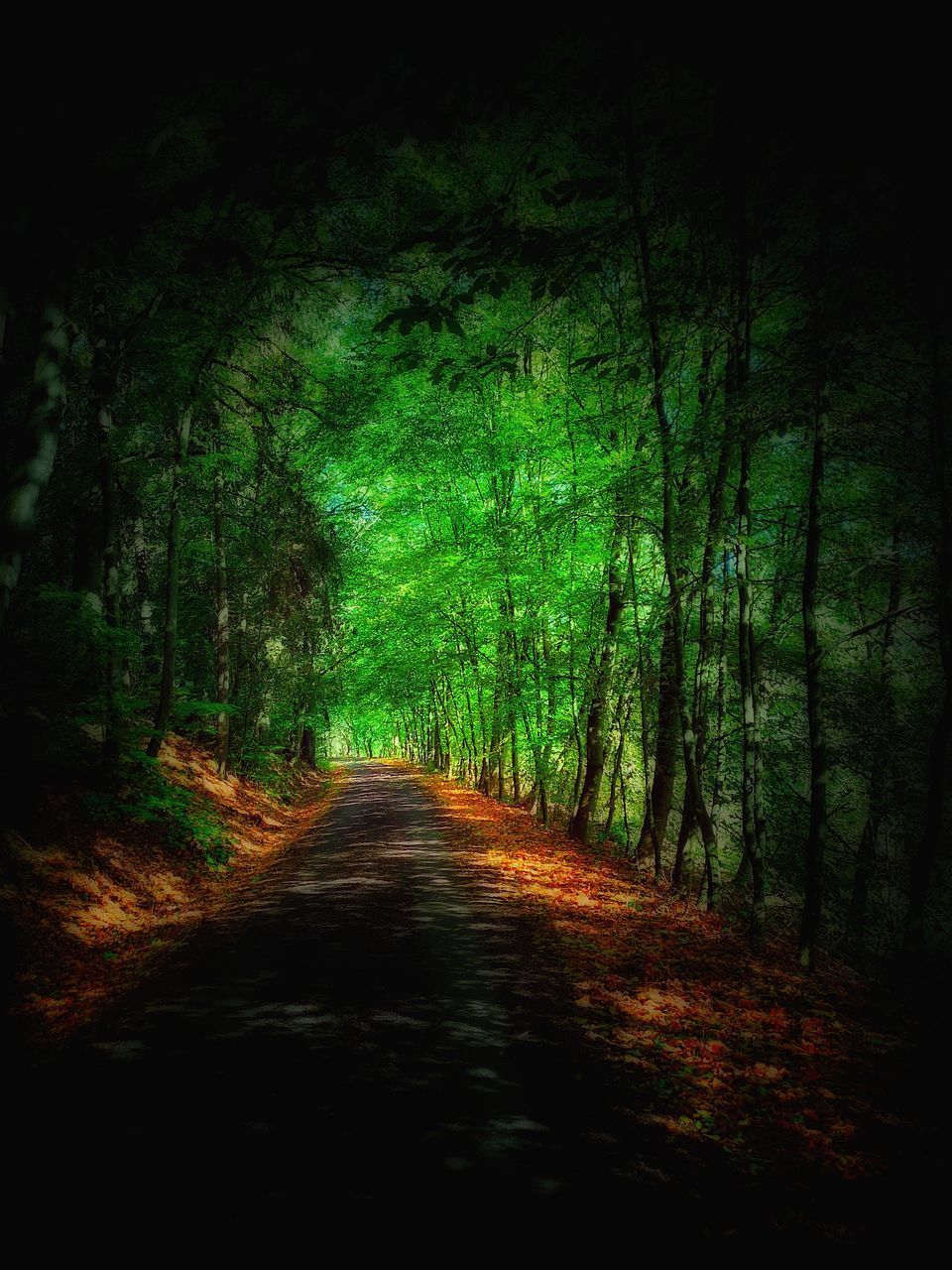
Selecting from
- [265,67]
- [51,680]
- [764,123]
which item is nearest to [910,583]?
[764,123]

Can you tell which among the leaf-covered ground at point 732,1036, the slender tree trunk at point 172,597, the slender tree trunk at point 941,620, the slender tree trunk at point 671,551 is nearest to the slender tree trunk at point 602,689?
the slender tree trunk at point 671,551

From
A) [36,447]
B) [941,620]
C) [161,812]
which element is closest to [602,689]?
[941,620]

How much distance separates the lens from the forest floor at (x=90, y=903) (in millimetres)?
5246

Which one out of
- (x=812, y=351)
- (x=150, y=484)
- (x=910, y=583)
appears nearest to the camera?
(x=812, y=351)

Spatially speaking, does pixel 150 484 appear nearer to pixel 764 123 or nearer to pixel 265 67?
pixel 265 67

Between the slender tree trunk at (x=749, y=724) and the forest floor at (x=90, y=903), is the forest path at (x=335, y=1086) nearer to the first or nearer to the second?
the forest floor at (x=90, y=903)

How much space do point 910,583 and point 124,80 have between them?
26.2 ft

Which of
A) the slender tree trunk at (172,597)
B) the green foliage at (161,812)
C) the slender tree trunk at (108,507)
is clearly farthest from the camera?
the slender tree trunk at (172,597)

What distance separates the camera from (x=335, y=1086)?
3.63 meters

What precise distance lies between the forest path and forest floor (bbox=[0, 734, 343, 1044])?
676mm

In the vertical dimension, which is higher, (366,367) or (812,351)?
(366,367)

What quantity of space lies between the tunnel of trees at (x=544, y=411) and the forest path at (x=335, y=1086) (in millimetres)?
3178

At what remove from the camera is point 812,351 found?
194 inches

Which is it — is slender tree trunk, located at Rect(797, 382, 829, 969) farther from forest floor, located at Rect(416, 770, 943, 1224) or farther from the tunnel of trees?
forest floor, located at Rect(416, 770, 943, 1224)
